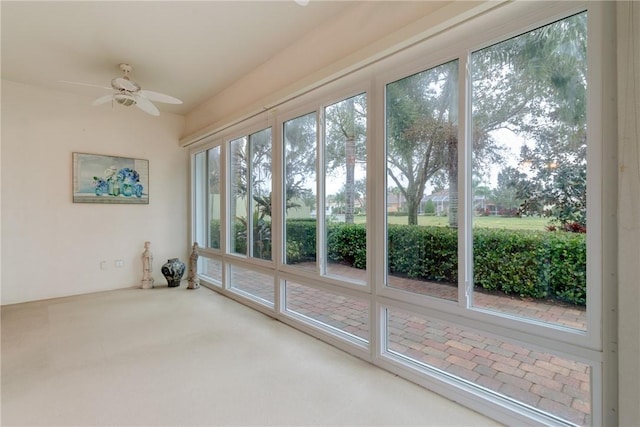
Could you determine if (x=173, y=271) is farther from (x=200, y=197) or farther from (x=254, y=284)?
(x=254, y=284)

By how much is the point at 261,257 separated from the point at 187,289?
182 cm

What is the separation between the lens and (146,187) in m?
5.09

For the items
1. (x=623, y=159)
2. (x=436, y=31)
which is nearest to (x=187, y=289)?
(x=436, y=31)

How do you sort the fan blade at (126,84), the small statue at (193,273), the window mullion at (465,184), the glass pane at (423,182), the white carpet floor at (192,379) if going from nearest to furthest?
1. the white carpet floor at (192,379)
2. the window mullion at (465,184)
3. the glass pane at (423,182)
4. the fan blade at (126,84)
5. the small statue at (193,273)

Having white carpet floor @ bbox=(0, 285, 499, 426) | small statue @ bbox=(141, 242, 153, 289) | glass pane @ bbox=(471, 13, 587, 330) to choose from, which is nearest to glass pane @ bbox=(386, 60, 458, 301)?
glass pane @ bbox=(471, 13, 587, 330)

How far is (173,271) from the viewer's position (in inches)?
194

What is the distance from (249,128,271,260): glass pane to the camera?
148 inches

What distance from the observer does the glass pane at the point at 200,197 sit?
5328 millimetres

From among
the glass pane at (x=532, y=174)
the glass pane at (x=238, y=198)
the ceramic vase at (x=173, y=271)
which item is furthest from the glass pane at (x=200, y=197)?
the glass pane at (x=532, y=174)

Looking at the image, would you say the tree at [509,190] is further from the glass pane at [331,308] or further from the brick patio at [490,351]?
the glass pane at [331,308]

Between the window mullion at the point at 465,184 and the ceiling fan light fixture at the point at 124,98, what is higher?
the ceiling fan light fixture at the point at 124,98

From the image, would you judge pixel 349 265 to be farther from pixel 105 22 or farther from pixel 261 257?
pixel 105 22

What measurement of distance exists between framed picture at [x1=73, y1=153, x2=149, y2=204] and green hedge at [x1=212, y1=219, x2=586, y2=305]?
4167 mm

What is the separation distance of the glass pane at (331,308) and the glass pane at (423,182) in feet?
1.92
